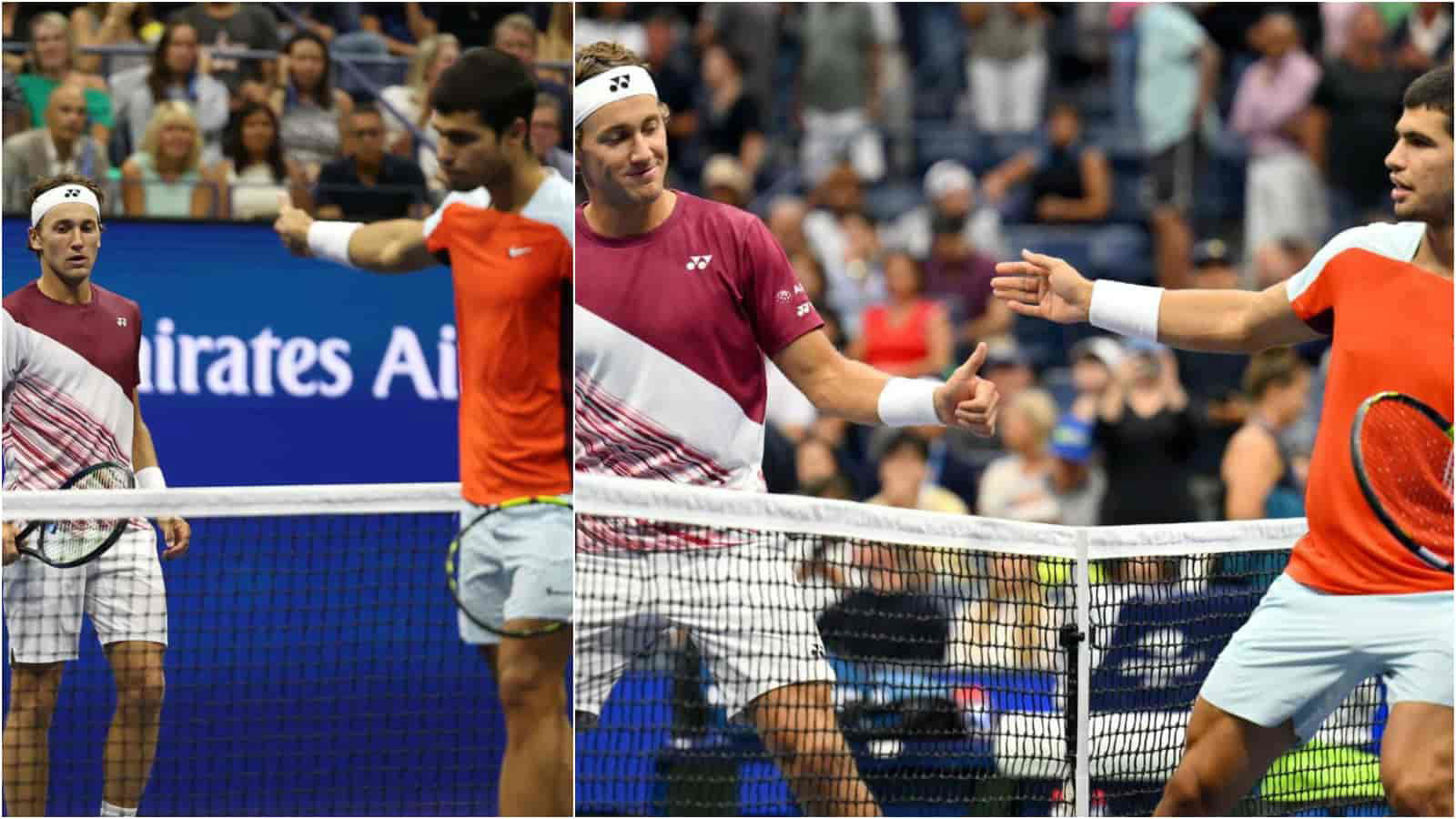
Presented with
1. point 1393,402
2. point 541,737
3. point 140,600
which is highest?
point 1393,402

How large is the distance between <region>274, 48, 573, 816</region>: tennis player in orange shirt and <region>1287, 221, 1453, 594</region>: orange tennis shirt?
132cm

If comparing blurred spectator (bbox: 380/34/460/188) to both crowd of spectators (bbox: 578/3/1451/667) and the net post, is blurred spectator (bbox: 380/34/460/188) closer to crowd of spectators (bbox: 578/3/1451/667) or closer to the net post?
the net post

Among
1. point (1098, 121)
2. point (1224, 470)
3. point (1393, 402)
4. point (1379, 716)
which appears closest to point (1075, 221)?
point (1098, 121)

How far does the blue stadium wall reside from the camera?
3711 millimetres

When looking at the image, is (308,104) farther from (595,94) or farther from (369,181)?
(595,94)

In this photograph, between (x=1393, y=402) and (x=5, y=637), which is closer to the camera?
(x=1393, y=402)

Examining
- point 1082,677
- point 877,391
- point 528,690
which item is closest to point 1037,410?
point 1082,677

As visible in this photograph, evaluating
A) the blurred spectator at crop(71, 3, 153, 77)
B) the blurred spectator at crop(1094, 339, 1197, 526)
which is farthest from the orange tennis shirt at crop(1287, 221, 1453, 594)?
the blurred spectator at crop(1094, 339, 1197, 526)

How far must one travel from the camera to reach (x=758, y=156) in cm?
766

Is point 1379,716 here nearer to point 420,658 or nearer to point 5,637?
point 420,658

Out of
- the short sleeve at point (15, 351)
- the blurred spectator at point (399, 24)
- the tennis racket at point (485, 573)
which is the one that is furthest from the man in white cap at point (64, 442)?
the blurred spectator at point (399, 24)

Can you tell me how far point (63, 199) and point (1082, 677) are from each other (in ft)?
6.60

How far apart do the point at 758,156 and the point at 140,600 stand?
4.30 meters

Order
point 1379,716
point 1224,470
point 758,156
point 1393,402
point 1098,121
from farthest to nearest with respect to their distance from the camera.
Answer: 1. point 1098,121
2. point 758,156
3. point 1224,470
4. point 1379,716
5. point 1393,402
